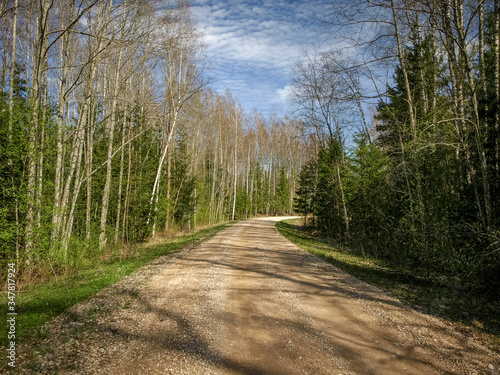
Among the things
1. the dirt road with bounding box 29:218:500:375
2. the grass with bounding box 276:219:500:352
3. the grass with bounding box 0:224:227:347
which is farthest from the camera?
the grass with bounding box 276:219:500:352

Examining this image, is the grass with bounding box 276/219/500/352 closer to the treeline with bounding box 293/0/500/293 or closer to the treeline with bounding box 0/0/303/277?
the treeline with bounding box 293/0/500/293

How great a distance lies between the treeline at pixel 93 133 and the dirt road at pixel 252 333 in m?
2.83

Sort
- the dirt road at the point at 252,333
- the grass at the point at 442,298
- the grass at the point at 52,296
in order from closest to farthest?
the dirt road at the point at 252,333, the grass at the point at 52,296, the grass at the point at 442,298

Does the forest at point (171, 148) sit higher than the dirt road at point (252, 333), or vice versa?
the forest at point (171, 148)

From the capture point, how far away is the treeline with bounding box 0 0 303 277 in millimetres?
6414

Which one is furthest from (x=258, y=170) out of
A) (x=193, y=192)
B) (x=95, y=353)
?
(x=95, y=353)

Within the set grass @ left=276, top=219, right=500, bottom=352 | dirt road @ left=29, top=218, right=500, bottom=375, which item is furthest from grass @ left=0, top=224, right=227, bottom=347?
grass @ left=276, top=219, right=500, bottom=352

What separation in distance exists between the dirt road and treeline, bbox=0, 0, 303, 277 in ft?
9.28

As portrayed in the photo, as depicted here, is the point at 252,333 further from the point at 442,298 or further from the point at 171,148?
the point at 171,148

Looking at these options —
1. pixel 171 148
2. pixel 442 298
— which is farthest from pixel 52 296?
pixel 171 148

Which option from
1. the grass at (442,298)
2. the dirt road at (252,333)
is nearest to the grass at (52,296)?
the dirt road at (252,333)

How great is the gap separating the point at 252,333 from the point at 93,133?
10.9 meters

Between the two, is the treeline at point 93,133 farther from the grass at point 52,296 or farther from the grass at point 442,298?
the grass at point 442,298

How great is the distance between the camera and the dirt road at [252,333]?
3.23m
